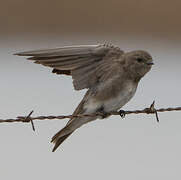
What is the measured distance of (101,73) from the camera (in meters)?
6.94

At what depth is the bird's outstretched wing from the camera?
684 centimetres

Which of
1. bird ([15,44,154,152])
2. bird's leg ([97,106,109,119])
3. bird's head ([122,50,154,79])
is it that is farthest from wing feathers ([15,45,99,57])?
bird's leg ([97,106,109,119])

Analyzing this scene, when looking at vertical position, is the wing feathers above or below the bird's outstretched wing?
above

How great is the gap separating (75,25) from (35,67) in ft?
3.89

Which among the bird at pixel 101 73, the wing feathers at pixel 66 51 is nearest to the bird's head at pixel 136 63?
the bird at pixel 101 73

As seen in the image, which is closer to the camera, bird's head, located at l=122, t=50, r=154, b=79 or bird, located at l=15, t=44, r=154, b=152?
bird, located at l=15, t=44, r=154, b=152

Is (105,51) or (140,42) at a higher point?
(105,51)

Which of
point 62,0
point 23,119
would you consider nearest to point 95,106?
point 23,119

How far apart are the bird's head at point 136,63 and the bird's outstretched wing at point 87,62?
67mm

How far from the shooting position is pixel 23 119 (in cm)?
614

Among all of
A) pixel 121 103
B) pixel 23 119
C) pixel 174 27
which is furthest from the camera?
pixel 174 27

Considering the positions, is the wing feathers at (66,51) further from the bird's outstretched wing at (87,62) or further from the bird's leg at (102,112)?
the bird's leg at (102,112)

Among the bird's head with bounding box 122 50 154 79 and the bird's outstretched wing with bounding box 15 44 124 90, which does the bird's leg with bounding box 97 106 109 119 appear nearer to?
the bird's outstretched wing with bounding box 15 44 124 90

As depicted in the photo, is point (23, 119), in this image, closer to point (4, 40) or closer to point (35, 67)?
point (4, 40)
